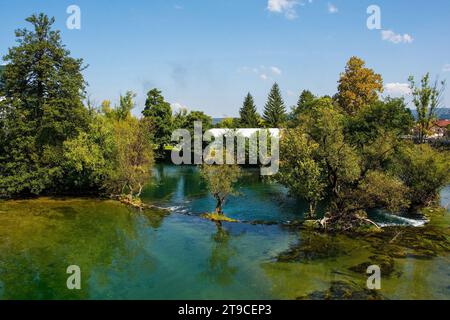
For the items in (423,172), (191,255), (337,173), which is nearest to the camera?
(191,255)

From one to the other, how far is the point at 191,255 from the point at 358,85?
5168 centimetres

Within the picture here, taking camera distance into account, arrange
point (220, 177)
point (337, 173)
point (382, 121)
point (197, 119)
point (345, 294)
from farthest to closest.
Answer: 1. point (197, 119)
2. point (382, 121)
3. point (220, 177)
4. point (337, 173)
5. point (345, 294)

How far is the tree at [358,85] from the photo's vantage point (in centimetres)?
6425

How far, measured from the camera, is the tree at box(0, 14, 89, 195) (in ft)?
119

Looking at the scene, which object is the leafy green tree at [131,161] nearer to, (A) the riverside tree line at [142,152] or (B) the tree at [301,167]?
(A) the riverside tree line at [142,152]

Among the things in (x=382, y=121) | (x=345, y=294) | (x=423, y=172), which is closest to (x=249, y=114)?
(x=382, y=121)

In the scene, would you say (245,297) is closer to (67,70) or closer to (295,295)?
(295,295)

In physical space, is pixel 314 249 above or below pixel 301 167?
below

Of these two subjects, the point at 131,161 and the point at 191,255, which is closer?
the point at 191,255

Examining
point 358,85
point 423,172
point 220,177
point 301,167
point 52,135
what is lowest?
point 220,177

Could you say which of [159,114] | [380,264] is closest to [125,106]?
[159,114]

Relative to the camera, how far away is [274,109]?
93.0 m

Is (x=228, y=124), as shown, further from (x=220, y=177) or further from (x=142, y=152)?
(x=220, y=177)

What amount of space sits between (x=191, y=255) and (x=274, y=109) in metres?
73.9
